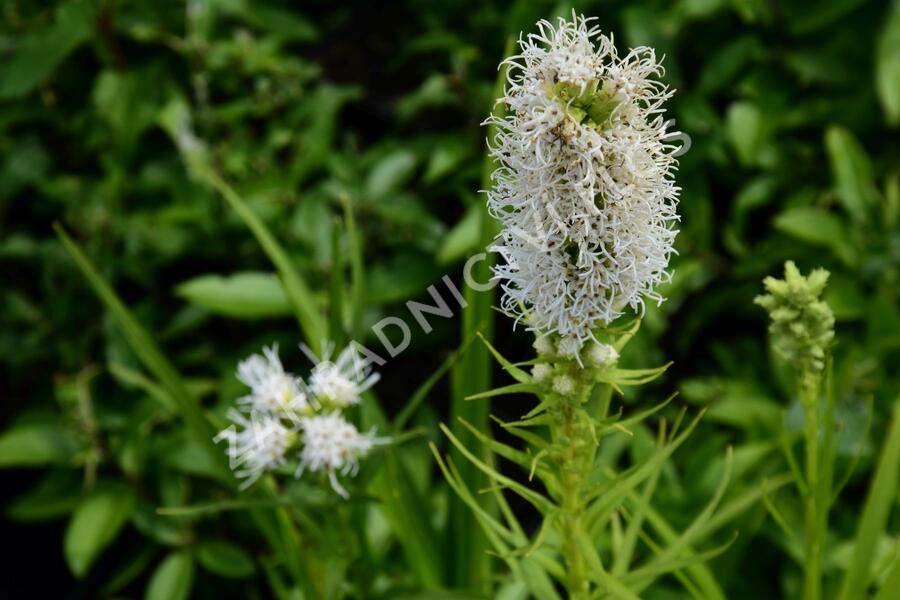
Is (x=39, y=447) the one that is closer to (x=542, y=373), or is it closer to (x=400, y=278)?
(x=400, y=278)

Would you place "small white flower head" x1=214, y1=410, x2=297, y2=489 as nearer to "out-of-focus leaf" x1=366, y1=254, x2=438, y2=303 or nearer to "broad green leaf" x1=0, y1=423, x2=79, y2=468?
"out-of-focus leaf" x1=366, y1=254, x2=438, y2=303

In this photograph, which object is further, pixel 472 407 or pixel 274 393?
→ pixel 472 407

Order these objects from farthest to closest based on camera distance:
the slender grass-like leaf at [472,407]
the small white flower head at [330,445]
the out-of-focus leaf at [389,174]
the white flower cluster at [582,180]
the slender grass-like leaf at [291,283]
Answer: the out-of-focus leaf at [389,174]
the slender grass-like leaf at [291,283]
the slender grass-like leaf at [472,407]
the small white flower head at [330,445]
the white flower cluster at [582,180]

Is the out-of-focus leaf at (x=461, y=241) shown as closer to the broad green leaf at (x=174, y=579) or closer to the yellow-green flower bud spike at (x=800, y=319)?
the broad green leaf at (x=174, y=579)

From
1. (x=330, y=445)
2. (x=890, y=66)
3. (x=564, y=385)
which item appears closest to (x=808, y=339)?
(x=564, y=385)

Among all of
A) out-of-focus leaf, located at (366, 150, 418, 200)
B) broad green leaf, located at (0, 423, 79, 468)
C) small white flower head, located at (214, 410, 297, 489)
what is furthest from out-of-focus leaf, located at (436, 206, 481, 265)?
broad green leaf, located at (0, 423, 79, 468)

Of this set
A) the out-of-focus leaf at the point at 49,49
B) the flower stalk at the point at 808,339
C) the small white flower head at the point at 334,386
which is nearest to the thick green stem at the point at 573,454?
the flower stalk at the point at 808,339
